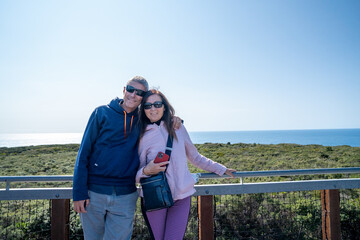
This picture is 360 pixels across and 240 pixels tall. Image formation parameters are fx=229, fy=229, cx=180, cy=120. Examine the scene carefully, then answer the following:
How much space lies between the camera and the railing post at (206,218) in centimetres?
231

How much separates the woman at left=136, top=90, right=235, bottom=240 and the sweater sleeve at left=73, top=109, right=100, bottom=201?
41 centimetres

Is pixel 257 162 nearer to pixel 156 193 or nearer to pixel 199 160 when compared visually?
pixel 199 160

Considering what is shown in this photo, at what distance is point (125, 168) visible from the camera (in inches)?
78.1

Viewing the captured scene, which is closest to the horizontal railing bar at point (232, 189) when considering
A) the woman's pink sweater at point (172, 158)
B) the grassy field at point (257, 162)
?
the woman's pink sweater at point (172, 158)

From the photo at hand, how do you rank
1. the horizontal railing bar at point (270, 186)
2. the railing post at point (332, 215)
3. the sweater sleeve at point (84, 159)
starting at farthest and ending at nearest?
the railing post at point (332, 215), the horizontal railing bar at point (270, 186), the sweater sleeve at point (84, 159)

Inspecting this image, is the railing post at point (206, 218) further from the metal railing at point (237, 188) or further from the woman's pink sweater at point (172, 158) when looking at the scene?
the woman's pink sweater at point (172, 158)

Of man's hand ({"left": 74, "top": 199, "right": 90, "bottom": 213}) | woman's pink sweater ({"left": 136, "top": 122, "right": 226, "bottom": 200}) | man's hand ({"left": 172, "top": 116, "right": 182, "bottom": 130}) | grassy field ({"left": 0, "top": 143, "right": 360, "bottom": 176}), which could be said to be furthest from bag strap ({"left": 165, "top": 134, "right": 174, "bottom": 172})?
grassy field ({"left": 0, "top": 143, "right": 360, "bottom": 176})

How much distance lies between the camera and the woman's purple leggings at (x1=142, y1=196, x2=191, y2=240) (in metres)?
1.96

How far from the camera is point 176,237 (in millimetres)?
1952

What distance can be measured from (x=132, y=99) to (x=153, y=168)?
0.69 m

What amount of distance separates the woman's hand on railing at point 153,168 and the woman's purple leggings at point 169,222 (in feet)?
1.19

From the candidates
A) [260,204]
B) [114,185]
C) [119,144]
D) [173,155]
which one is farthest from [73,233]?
[260,204]

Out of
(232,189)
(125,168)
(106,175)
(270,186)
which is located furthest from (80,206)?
(270,186)

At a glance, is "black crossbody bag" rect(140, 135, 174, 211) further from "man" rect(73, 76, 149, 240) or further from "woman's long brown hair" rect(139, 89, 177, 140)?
"woman's long brown hair" rect(139, 89, 177, 140)
